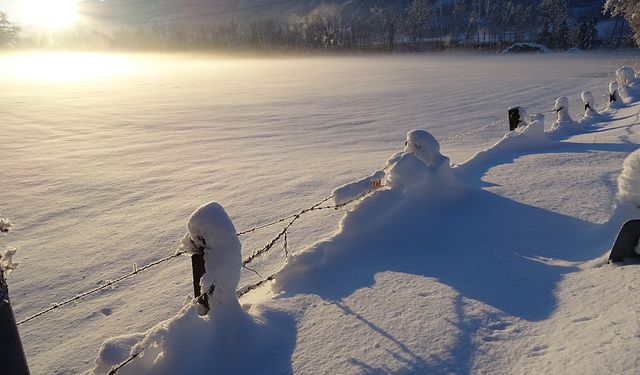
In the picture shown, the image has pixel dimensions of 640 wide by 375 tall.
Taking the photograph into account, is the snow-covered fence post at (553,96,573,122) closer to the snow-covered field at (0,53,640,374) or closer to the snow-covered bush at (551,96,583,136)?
the snow-covered bush at (551,96,583,136)

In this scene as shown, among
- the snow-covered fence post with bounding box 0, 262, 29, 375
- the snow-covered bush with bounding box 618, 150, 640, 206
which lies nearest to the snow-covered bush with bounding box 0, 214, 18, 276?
the snow-covered fence post with bounding box 0, 262, 29, 375

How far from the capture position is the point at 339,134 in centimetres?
1295

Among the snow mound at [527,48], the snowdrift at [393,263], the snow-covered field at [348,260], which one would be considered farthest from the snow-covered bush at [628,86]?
the snow mound at [527,48]

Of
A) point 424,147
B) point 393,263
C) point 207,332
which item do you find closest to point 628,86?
point 424,147

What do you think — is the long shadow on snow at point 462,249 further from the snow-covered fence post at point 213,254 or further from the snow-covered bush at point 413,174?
the snow-covered fence post at point 213,254

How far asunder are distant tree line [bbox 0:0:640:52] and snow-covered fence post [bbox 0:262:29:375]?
70.5 meters

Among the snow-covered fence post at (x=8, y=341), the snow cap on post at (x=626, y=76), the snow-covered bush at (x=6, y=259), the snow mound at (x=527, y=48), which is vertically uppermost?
the snow mound at (x=527, y=48)

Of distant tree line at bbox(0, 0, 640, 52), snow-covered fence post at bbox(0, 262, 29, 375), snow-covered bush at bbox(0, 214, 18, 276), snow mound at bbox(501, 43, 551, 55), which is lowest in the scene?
snow-covered fence post at bbox(0, 262, 29, 375)

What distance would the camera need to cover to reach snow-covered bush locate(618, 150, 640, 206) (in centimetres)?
382

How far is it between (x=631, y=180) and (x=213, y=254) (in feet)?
13.7

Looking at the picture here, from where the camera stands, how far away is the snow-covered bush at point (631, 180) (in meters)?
3.82

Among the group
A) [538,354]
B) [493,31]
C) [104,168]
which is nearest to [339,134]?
[104,168]

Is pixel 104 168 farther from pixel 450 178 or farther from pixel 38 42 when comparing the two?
pixel 38 42

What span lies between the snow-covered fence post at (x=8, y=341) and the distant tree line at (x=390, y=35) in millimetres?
70489
